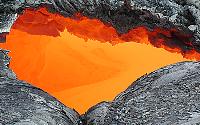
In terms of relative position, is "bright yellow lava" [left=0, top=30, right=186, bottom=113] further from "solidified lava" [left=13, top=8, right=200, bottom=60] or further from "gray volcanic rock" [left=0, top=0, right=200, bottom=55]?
"gray volcanic rock" [left=0, top=0, right=200, bottom=55]

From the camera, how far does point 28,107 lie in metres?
3.24

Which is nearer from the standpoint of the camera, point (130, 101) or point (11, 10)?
point (130, 101)

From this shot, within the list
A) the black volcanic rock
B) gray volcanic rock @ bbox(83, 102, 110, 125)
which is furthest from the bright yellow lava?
gray volcanic rock @ bbox(83, 102, 110, 125)

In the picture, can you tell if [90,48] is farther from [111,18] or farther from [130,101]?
[130,101]

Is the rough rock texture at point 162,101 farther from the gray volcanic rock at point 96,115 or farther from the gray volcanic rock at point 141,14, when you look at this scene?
the gray volcanic rock at point 141,14

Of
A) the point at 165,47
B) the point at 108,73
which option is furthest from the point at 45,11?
the point at 165,47

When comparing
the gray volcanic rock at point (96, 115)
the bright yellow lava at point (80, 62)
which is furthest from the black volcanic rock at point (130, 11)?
the gray volcanic rock at point (96, 115)

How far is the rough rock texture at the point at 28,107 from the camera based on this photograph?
3092 mm

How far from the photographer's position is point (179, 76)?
3.35 meters

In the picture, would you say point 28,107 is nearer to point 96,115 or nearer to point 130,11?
point 96,115

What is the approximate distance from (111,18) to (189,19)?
1.03 m

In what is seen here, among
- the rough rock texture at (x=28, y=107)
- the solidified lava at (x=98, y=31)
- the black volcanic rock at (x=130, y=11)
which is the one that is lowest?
the rough rock texture at (x=28, y=107)

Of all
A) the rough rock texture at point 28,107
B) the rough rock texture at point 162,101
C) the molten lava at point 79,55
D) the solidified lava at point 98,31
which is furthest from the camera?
the molten lava at point 79,55

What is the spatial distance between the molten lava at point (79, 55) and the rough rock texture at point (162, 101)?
186 cm
